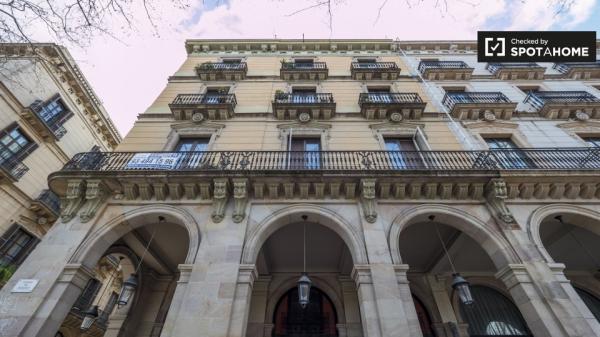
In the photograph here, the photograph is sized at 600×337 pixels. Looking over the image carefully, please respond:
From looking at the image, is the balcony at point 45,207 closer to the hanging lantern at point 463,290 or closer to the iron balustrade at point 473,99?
the hanging lantern at point 463,290

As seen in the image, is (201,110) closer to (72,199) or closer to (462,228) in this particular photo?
(72,199)

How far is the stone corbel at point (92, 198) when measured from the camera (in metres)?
7.05

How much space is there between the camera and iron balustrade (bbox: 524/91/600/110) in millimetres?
11297

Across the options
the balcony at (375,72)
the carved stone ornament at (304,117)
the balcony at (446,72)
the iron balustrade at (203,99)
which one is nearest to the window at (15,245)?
the iron balustrade at (203,99)

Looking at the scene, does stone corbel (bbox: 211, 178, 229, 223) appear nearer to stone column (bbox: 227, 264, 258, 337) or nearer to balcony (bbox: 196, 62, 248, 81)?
stone column (bbox: 227, 264, 258, 337)

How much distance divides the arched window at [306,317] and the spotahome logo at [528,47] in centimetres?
960

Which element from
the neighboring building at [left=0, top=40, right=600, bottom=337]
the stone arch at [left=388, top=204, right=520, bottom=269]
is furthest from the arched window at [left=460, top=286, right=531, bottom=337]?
the stone arch at [left=388, top=204, right=520, bottom=269]

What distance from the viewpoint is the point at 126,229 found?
7.30 meters

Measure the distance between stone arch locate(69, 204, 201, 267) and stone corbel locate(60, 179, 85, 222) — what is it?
2.78 ft

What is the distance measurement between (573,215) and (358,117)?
7632 mm

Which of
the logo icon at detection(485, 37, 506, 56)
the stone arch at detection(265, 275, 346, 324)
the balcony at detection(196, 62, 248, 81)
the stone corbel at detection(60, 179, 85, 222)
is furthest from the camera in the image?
the balcony at detection(196, 62, 248, 81)

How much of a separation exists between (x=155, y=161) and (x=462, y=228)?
32.3ft

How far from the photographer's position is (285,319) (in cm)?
859

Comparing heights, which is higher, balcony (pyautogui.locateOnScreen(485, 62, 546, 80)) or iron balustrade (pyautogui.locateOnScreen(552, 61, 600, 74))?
iron balustrade (pyautogui.locateOnScreen(552, 61, 600, 74))
